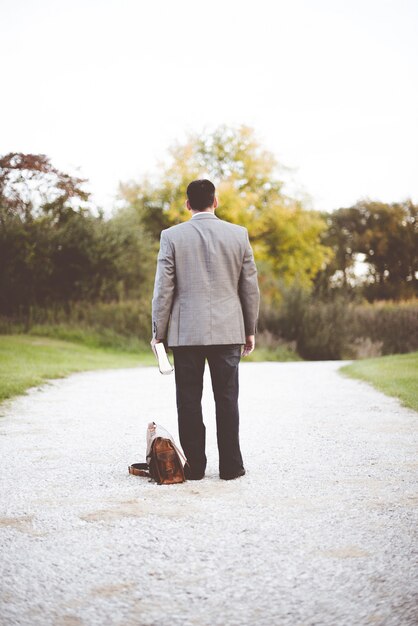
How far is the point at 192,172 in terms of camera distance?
34719mm

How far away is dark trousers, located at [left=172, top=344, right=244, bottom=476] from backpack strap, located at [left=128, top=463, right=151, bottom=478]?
0.33m

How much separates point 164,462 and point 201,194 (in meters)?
1.90

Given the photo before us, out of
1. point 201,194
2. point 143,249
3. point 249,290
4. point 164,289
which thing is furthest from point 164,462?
point 143,249

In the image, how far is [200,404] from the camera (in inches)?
177

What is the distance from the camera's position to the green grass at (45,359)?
10.5 metres

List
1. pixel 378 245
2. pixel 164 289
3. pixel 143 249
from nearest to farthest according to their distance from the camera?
pixel 164 289 → pixel 143 249 → pixel 378 245

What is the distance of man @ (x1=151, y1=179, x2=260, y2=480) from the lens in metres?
4.48

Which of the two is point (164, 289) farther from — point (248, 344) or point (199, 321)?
point (248, 344)

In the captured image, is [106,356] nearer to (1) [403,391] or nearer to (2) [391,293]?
(1) [403,391]

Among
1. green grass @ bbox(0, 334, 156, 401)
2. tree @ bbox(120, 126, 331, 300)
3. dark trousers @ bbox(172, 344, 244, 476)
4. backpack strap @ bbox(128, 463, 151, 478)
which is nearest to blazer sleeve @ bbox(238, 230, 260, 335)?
dark trousers @ bbox(172, 344, 244, 476)

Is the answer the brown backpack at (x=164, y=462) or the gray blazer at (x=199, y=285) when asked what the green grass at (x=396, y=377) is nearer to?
the gray blazer at (x=199, y=285)

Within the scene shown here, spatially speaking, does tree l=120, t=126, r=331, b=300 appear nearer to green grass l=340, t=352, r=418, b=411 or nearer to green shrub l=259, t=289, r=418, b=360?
green shrub l=259, t=289, r=418, b=360

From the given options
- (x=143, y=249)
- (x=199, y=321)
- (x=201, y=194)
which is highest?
(x=143, y=249)

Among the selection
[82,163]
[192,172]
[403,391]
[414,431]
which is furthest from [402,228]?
[414,431]
